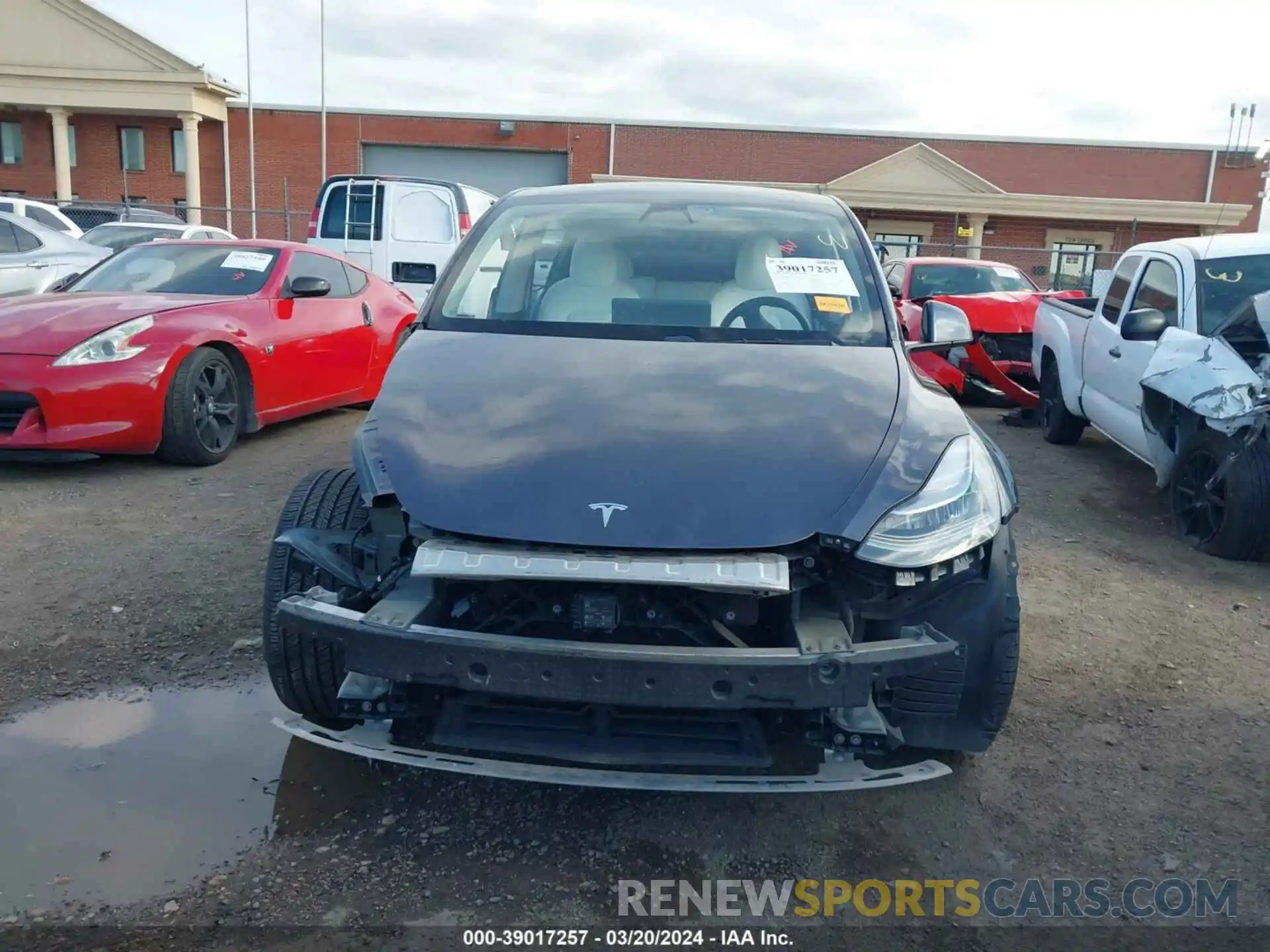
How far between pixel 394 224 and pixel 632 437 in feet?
35.7

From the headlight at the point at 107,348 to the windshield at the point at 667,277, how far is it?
3.04 meters

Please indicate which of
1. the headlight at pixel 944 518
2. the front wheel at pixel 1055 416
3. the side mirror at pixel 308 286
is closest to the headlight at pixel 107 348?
the side mirror at pixel 308 286

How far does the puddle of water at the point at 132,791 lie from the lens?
2363mm

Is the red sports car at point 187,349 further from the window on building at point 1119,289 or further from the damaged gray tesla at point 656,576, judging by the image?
the window on building at point 1119,289

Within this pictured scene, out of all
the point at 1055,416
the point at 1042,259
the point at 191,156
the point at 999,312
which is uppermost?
the point at 191,156

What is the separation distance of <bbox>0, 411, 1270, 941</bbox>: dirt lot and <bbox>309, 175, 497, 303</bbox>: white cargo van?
29.0ft

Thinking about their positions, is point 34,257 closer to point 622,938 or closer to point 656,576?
point 656,576

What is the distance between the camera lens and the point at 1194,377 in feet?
16.9

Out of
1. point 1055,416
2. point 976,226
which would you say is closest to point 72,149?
point 976,226

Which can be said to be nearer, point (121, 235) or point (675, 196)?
point (675, 196)

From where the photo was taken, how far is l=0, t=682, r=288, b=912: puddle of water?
93.0 inches

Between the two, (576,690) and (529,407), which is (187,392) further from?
(576,690)

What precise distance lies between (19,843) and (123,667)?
42.3 inches

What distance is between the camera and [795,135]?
35.5 metres
